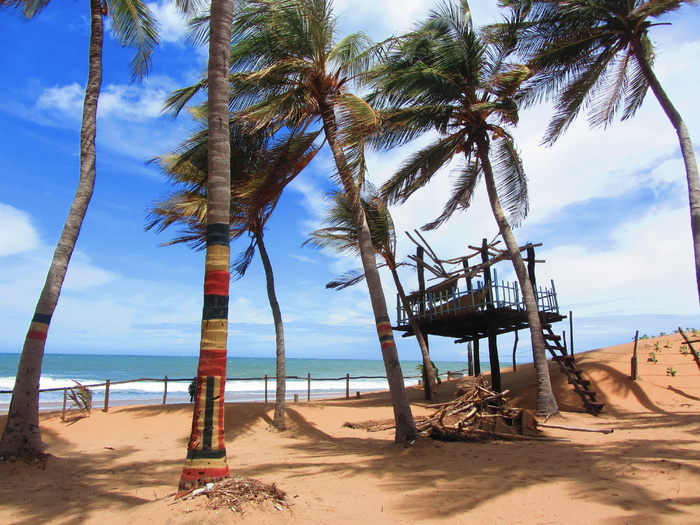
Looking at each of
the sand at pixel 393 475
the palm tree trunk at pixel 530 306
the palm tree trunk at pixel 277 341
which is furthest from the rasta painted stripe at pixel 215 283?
the palm tree trunk at pixel 530 306

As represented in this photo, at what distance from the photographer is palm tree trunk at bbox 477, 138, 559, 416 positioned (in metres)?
11.1

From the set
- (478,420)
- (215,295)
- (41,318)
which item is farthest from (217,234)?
(478,420)

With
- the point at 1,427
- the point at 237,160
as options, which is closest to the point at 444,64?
the point at 237,160

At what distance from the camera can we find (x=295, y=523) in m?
4.08

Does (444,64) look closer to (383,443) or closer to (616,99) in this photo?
(616,99)

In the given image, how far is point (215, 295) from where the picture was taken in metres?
4.85

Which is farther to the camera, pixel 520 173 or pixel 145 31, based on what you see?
pixel 520 173

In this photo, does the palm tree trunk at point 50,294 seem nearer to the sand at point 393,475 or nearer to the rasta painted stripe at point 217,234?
the sand at point 393,475

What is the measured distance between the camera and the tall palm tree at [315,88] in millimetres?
8367

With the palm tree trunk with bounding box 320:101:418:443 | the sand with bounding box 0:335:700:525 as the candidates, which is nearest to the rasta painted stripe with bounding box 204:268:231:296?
the sand with bounding box 0:335:700:525

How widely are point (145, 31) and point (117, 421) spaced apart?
9845 mm

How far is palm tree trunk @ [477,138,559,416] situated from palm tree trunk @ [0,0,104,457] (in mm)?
8894

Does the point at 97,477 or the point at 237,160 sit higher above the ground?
the point at 237,160

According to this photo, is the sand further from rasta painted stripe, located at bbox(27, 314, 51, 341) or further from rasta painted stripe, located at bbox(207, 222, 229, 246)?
rasta painted stripe, located at bbox(207, 222, 229, 246)
